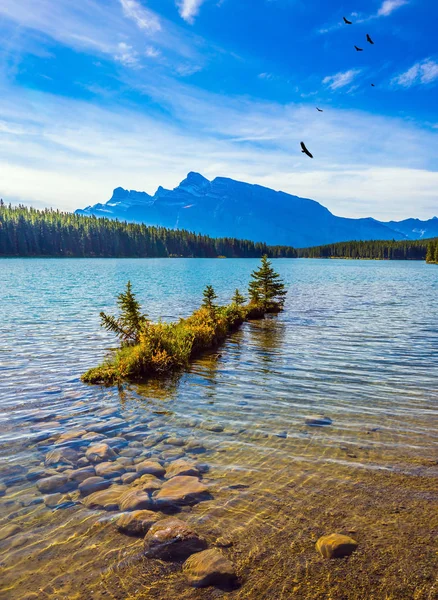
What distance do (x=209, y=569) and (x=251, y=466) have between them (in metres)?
2.79

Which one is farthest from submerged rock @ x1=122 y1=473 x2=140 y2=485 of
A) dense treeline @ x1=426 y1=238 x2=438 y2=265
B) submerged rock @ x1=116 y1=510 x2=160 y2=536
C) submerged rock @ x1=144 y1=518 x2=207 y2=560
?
dense treeline @ x1=426 y1=238 x2=438 y2=265

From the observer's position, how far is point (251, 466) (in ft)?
24.6

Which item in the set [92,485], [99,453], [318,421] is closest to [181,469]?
[92,485]

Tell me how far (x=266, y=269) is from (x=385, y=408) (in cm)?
2400

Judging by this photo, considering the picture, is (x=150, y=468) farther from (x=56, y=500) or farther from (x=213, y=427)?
(x=213, y=427)

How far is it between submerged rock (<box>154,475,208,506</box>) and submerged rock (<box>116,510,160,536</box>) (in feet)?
1.25

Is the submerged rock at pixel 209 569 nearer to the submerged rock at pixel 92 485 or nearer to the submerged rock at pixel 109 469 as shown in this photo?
the submerged rock at pixel 92 485

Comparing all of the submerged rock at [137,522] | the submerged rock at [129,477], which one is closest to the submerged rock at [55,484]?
the submerged rock at [129,477]

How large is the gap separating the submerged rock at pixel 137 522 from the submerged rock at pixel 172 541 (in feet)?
0.50

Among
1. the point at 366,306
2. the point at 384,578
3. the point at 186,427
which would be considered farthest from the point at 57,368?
the point at 366,306

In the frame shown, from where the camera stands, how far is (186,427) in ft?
30.8

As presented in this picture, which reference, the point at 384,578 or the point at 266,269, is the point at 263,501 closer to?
the point at 384,578

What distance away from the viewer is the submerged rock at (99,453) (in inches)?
303

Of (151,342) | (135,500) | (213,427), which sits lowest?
(213,427)
